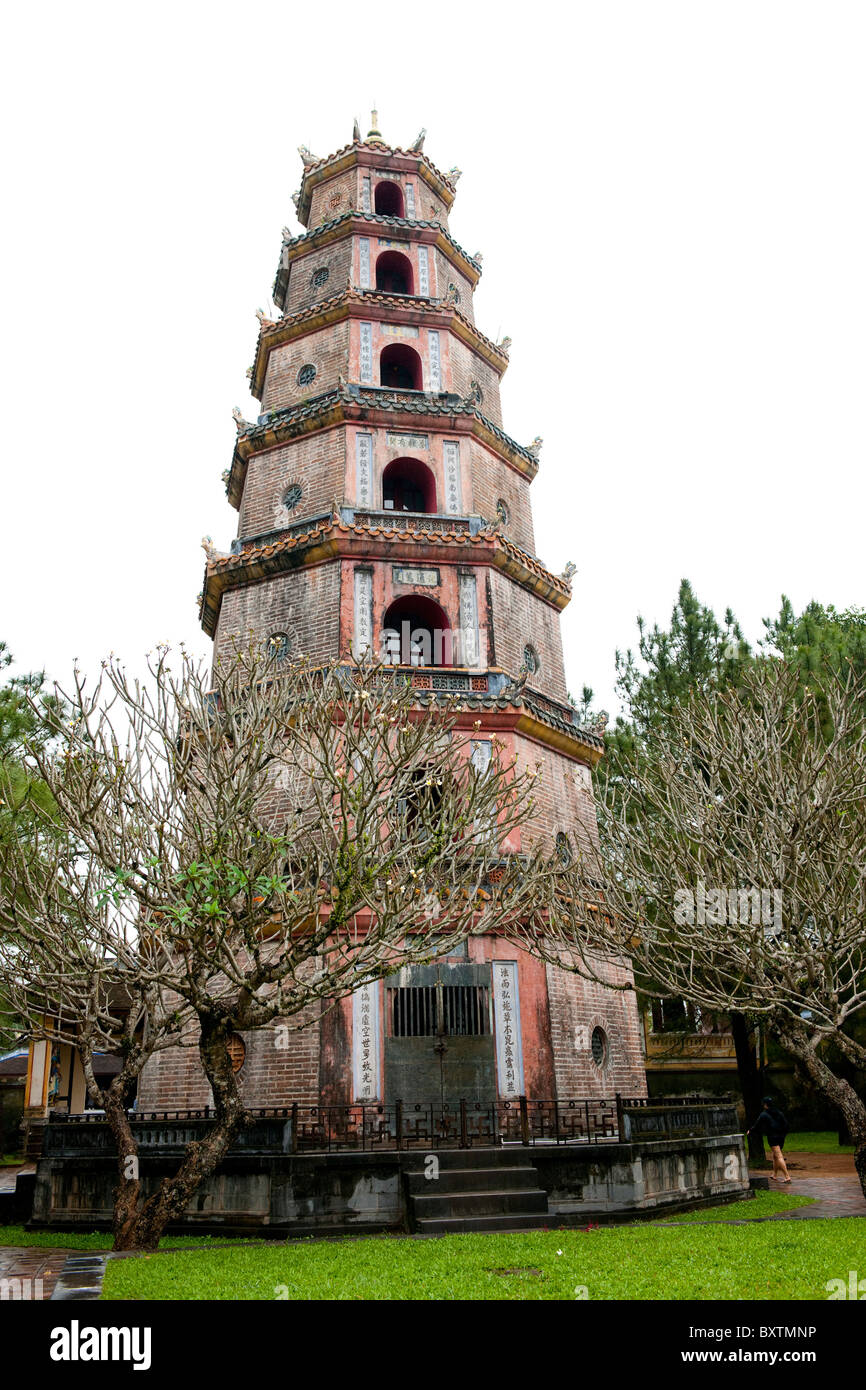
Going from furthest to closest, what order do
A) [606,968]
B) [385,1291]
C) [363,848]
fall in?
1. [606,968]
2. [363,848]
3. [385,1291]

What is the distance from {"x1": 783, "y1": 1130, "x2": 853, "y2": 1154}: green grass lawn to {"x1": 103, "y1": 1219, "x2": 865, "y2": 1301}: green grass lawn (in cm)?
1407

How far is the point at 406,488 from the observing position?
20.4 meters

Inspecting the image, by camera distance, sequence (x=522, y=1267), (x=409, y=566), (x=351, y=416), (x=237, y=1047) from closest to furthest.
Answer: (x=522, y=1267) → (x=237, y=1047) → (x=409, y=566) → (x=351, y=416)

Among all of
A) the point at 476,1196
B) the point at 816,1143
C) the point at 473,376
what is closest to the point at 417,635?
the point at 473,376

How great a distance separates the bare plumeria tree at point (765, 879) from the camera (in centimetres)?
1187

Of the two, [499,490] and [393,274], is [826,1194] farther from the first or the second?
[393,274]

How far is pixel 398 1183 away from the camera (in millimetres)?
11547

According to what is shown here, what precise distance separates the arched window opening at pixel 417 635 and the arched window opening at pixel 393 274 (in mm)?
8067

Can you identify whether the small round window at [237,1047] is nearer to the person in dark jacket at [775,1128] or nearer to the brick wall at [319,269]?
the person in dark jacket at [775,1128]

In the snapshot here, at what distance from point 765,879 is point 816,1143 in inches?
639
